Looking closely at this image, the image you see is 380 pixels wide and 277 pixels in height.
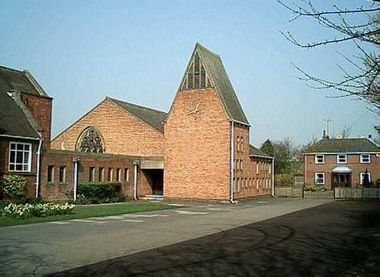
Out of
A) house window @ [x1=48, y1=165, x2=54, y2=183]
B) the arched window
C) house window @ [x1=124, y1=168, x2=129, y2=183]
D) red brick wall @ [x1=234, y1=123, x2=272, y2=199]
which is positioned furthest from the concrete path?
the arched window

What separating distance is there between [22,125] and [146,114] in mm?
21541

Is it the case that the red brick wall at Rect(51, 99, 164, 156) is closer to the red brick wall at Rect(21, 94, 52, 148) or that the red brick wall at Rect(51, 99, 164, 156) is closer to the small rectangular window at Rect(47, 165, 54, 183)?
the red brick wall at Rect(21, 94, 52, 148)

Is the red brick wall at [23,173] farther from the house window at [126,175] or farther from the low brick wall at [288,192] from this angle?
the low brick wall at [288,192]

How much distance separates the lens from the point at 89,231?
64.6 feet

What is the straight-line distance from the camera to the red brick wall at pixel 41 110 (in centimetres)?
4197

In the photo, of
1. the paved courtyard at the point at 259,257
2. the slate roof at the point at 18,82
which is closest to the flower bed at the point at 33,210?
the paved courtyard at the point at 259,257

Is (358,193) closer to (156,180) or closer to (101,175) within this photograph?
(156,180)

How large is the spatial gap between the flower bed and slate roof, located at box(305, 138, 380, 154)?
168 ft

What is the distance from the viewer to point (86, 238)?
1742cm

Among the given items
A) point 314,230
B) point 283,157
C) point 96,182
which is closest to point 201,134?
point 96,182

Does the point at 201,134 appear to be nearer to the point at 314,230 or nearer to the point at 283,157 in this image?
the point at 314,230

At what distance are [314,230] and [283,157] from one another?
71.1 m

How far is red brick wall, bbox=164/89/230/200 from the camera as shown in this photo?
142 feet

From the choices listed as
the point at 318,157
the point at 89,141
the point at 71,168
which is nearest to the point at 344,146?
the point at 318,157
